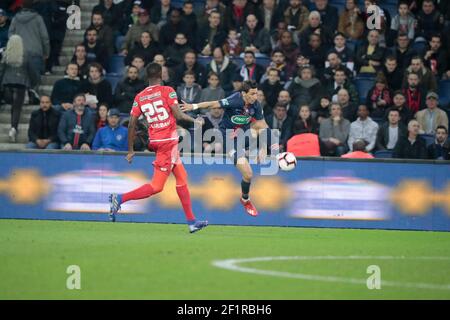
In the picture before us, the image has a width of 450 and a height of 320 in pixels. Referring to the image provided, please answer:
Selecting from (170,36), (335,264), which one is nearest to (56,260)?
(335,264)

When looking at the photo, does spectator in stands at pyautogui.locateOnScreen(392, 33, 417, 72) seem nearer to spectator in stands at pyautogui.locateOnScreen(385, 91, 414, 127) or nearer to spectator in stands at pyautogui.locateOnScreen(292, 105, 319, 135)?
spectator in stands at pyautogui.locateOnScreen(385, 91, 414, 127)

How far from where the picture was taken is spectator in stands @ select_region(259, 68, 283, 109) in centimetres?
2002

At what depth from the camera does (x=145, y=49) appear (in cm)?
2098

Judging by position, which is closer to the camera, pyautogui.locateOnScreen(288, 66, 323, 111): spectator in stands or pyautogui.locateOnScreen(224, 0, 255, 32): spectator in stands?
pyautogui.locateOnScreen(288, 66, 323, 111): spectator in stands

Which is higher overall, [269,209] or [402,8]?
[402,8]

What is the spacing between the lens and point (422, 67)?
20203 millimetres

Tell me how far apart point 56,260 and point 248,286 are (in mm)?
2791

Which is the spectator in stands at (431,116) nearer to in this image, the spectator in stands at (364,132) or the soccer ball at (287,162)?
the spectator in stands at (364,132)

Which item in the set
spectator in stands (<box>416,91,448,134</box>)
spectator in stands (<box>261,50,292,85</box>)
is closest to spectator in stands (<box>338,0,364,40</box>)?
spectator in stands (<box>261,50,292,85</box>)

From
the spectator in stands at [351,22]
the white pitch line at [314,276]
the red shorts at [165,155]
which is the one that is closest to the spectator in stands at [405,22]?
the spectator in stands at [351,22]

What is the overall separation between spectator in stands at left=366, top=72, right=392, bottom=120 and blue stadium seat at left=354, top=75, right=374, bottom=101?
844 millimetres

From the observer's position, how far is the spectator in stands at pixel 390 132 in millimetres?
18859

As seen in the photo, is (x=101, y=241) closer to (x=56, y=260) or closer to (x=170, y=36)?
(x=56, y=260)

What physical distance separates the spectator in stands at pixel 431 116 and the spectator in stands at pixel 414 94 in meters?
0.36
